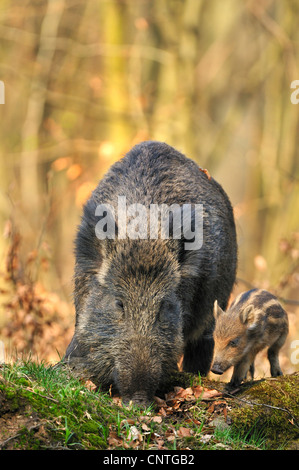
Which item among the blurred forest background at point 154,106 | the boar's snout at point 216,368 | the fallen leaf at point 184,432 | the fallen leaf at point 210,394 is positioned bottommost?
the fallen leaf at point 184,432

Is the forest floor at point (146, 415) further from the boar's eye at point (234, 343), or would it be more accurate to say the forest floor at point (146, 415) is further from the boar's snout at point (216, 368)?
the boar's eye at point (234, 343)

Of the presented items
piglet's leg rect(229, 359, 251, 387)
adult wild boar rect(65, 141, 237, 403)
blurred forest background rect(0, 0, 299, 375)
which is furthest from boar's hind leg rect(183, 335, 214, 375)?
blurred forest background rect(0, 0, 299, 375)

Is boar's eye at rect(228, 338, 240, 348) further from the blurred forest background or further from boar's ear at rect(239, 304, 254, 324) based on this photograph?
the blurred forest background

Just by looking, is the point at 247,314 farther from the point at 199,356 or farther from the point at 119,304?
the point at 199,356

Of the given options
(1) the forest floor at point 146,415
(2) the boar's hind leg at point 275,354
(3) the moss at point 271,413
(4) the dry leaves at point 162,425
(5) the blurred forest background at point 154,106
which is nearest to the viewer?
(1) the forest floor at point 146,415

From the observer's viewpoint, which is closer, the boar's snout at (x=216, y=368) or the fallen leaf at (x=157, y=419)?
the fallen leaf at (x=157, y=419)

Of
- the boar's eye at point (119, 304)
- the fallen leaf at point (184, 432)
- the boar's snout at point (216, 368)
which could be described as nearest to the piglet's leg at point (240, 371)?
the boar's snout at point (216, 368)

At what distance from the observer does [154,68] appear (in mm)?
19344

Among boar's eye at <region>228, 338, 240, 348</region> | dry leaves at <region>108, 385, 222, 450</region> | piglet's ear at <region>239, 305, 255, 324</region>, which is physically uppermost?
piglet's ear at <region>239, 305, 255, 324</region>

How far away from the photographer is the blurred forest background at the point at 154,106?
15531 mm

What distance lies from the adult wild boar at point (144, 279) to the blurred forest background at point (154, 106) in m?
5.00

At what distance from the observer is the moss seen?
544 cm

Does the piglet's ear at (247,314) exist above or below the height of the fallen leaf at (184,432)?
above

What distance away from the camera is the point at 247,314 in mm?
6098
